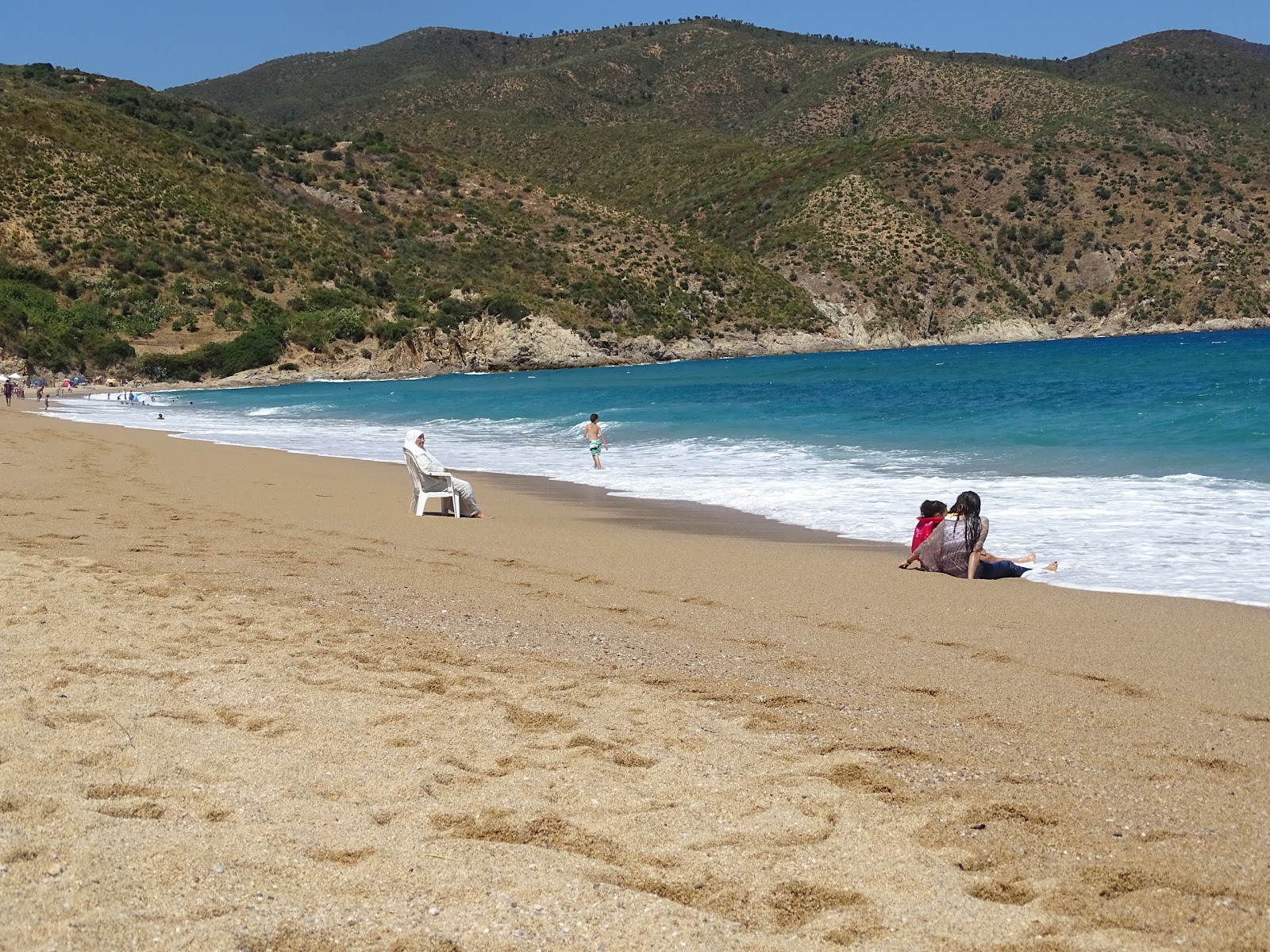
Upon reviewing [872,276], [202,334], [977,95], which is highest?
[977,95]

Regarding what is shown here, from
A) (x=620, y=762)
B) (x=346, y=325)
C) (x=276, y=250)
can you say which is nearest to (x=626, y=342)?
(x=346, y=325)

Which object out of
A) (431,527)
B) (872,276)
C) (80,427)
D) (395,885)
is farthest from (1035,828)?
(872,276)

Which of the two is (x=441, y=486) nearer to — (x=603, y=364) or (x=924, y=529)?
(x=924, y=529)

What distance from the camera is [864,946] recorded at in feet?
8.91

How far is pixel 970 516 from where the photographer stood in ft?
27.1

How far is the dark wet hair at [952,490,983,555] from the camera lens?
806 cm

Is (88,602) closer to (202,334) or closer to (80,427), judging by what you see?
(80,427)

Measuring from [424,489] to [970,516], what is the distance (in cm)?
568

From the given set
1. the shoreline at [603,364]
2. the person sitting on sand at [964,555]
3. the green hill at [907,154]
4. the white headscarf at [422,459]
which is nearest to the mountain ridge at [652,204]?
the green hill at [907,154]

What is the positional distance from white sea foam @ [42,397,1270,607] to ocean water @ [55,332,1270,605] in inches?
1.5

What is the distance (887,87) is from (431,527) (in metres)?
120

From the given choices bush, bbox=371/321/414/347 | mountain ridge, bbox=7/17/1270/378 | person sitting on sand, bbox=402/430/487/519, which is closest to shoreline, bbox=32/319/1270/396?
mountain ridge, bbox=7/17/1270/378

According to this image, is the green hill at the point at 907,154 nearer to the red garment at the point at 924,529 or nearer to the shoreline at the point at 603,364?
the shoreline at the point at 603,364

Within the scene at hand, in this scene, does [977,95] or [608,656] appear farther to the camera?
[977,95]
